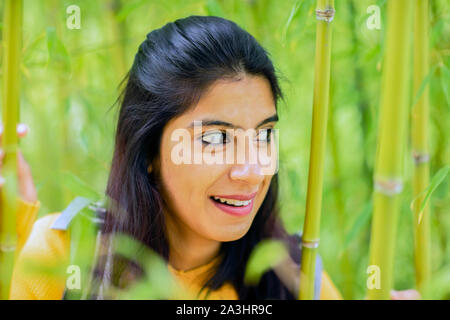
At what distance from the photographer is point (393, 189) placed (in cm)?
49

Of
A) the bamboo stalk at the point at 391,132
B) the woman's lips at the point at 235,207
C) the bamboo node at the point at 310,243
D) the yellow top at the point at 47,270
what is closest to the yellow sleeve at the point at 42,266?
the yellow top at the point at 47,270

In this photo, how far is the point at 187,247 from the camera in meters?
0.83

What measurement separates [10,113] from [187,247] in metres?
0.40

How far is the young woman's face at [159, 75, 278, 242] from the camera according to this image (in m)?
0.66

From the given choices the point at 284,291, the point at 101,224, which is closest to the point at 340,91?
the point at 284,291

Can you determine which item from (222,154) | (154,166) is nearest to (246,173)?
(222,154)

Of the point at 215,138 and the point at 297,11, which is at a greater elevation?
the point at 297,11

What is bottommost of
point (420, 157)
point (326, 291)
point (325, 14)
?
point (326, 291)

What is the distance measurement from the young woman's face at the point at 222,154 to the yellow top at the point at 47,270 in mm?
164

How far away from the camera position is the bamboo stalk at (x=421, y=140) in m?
0.64

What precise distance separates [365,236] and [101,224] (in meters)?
0.69

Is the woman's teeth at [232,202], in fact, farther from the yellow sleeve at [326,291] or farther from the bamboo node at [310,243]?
the yellow sleeve at [326,291]

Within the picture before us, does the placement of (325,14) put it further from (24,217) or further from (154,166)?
(24,217)
